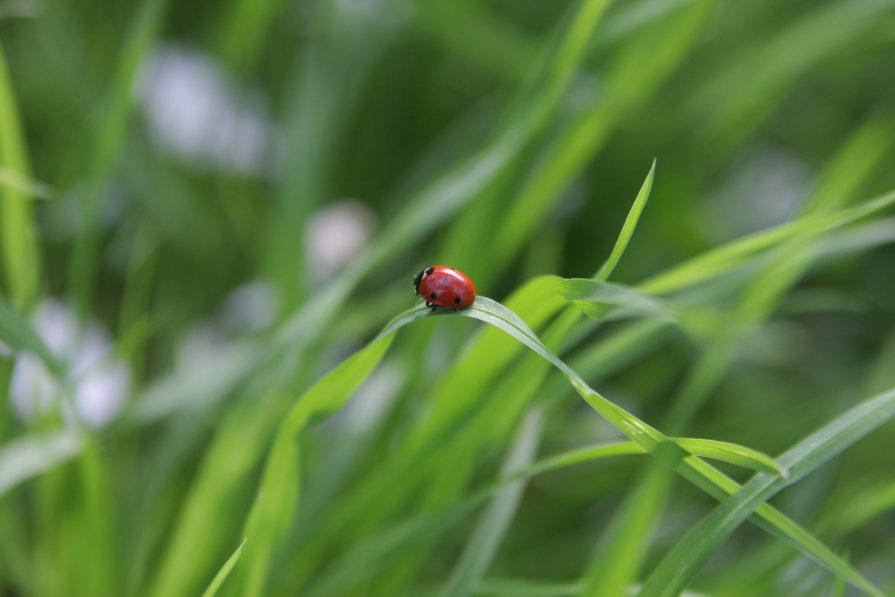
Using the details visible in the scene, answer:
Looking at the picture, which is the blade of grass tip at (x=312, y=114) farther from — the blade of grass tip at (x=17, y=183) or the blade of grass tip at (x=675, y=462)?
the blade of grass tip at (x=675, y=462)

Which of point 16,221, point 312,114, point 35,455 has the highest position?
point 312,114

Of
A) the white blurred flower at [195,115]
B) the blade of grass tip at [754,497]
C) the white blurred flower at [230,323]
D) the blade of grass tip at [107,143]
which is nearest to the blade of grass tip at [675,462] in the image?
the blade of grass tip at [754,497]

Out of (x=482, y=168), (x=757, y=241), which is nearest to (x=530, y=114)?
(x=482, y=168)

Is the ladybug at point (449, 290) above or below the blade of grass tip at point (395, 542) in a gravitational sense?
above

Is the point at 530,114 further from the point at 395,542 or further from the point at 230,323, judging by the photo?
the point at 230,323

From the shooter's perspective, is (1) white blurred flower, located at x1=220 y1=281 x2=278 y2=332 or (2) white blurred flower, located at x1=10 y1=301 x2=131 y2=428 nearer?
(2) white blurred flower, located at x1=10 y1=301 x2=131 y2=428

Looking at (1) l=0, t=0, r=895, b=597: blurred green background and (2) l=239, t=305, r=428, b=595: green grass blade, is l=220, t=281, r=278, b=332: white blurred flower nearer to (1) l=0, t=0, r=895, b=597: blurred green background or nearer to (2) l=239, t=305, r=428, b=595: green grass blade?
(1) l=0, t=0, r=895, b=597: blurred green background

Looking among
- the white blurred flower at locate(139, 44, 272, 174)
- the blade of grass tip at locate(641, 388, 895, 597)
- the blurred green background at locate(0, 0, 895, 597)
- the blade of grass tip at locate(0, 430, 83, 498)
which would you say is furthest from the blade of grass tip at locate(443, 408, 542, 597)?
the white blurred flower at locate(139, 44, 272, 174)
